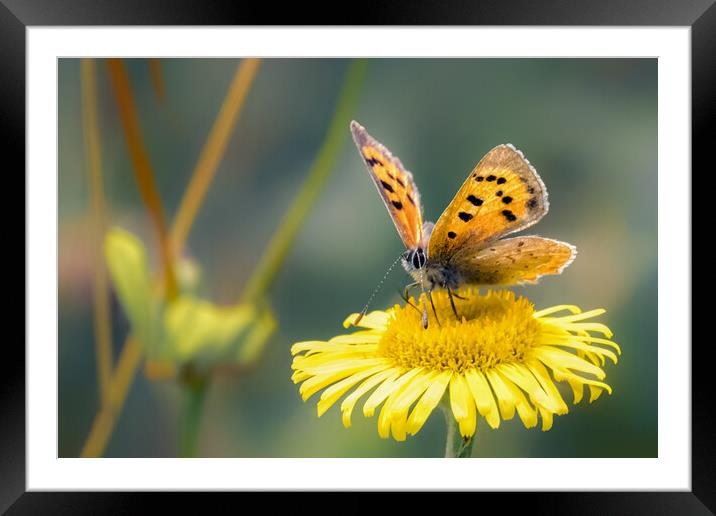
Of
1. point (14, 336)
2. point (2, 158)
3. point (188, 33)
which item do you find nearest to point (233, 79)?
point (188, 33)

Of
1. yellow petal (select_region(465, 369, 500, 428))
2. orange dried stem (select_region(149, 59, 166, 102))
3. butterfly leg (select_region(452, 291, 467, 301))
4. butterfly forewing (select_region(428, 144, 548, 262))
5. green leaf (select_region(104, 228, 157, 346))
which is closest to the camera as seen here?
yellow petal (select_region(465, 369, 500, 428))

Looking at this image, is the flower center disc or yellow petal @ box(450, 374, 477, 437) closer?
yellow petal @ box(450, 374, 477, 437)

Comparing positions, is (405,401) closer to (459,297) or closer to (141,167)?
(459,297)

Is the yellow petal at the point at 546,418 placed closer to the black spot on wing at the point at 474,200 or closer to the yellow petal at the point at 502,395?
the yellow petal at the point at 502,395

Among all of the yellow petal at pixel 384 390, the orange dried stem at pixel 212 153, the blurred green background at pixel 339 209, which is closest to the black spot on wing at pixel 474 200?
the yellow petal at pixel 384 390

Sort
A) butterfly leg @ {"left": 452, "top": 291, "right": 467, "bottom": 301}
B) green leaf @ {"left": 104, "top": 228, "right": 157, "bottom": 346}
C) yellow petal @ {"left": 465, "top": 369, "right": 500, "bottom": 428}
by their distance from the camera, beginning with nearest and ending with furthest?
yellow petal @ {"left": 465, "top": 369, "right": 500, "bottom": 428} < butterfly leg @ {"left": 452, "top": 291, "right": 467, "bottom": 301} < green leaf @ {"left": 104, "top": 228, "right": 157, "bottom": 346}

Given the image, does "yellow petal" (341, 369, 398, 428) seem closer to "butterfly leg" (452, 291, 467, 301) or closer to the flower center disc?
the flower center disc

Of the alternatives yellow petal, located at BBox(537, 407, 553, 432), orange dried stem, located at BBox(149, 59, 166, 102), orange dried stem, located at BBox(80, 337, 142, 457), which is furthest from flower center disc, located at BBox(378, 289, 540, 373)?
orange dried stem, located at BBox(149, 59, 166, 102)

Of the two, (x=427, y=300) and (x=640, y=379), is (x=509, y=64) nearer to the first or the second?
(x=640, y=379)
